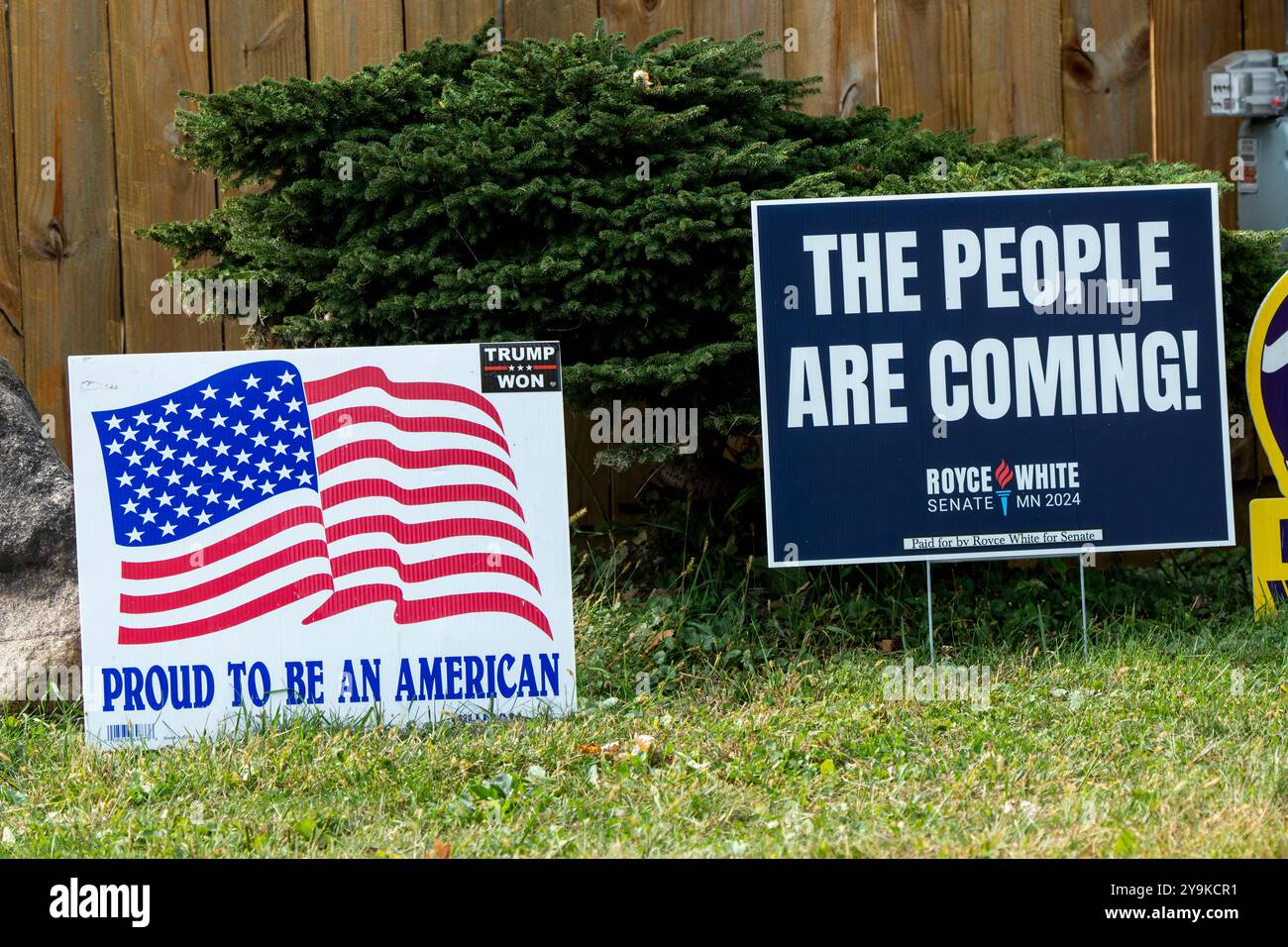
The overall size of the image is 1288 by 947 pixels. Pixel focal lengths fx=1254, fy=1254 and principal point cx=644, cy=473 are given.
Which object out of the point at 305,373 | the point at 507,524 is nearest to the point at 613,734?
the point at 507,524

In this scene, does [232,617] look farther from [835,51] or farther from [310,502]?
[835,51]

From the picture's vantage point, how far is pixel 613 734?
3855mm

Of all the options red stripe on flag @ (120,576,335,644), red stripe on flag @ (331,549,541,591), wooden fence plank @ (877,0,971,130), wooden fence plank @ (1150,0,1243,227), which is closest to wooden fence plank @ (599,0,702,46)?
wooden fence plank @ (877,0,971,130)

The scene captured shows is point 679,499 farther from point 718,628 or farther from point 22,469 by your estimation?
point 22,469

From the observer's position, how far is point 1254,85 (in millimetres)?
5531

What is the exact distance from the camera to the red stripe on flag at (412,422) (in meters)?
4.02

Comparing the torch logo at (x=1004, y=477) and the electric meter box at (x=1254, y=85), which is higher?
the electric meter box at (x=1254, y=85)

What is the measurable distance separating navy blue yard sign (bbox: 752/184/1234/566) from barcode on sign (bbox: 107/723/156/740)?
6.87ft

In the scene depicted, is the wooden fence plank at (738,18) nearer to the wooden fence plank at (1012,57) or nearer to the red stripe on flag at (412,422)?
the wooden fence plank at (1012,57)

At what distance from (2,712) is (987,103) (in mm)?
4714

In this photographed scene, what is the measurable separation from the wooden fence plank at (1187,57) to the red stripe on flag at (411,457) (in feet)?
11.8

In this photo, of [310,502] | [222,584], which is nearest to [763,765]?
[310,502]

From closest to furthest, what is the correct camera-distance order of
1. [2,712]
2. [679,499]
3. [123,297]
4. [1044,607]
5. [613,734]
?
[613,734], [2,712], [1044,607], [679,499], [123,297]

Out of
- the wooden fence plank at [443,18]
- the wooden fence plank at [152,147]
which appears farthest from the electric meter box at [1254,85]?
the wooden fence plank at [152,147]
